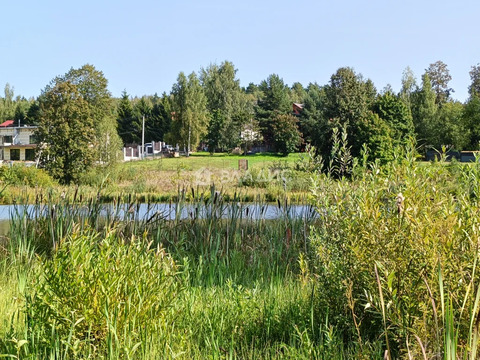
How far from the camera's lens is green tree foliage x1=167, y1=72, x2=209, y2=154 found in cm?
4431

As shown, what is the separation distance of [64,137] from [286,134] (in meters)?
23.8

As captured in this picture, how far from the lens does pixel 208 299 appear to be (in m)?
3.38

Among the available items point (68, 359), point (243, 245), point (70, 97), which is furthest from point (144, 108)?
point (68, 359)

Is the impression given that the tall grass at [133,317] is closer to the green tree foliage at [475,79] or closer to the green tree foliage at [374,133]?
the green tree foliage at [374,133]

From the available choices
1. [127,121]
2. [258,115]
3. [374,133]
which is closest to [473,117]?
[374,133]

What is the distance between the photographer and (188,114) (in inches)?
1738

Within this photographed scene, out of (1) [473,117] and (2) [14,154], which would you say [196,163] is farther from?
(2) [14,154]

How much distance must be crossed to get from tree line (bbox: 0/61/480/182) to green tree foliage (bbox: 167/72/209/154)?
9 cm

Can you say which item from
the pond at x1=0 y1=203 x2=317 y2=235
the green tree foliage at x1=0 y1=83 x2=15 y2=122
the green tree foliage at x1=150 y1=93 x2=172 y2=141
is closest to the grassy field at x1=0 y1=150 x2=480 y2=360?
the pond at x1=0 y1=203 x2=317 y2=235

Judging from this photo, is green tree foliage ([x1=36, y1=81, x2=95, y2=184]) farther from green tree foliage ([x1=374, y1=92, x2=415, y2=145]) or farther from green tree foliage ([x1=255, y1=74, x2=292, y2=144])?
green tree foliage ([x1=255, y1=74, x2=292, y2=144])

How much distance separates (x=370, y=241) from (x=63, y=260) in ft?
5.07

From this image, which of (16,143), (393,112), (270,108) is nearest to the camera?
(393,112)

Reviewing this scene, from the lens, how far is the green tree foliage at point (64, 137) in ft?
76.1

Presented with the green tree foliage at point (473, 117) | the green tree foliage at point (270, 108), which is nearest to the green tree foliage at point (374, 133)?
the green tree foliage at point (473, 117)
